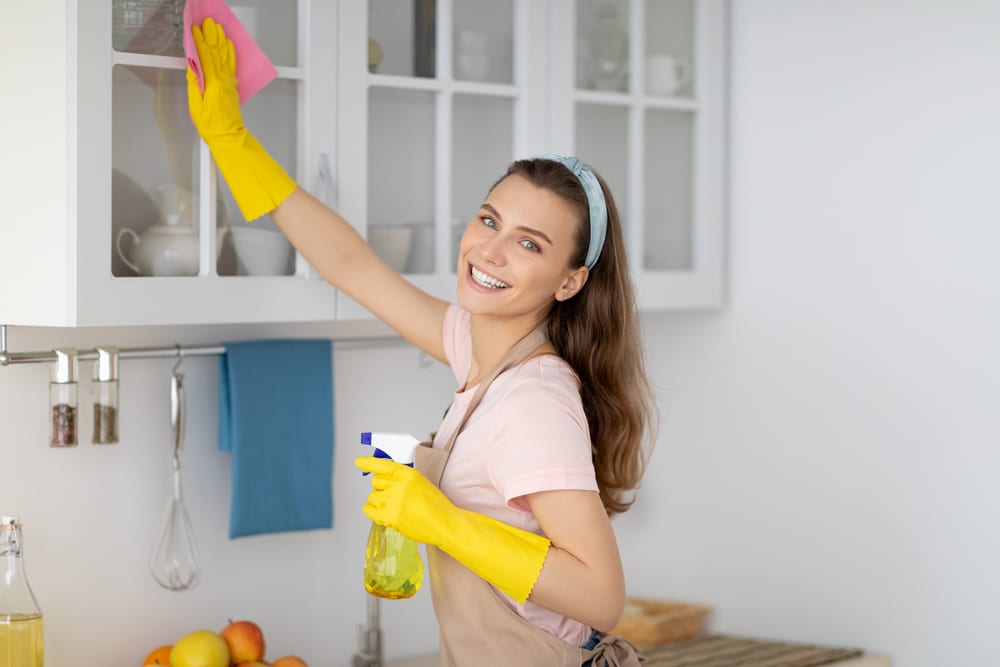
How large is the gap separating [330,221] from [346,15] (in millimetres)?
320

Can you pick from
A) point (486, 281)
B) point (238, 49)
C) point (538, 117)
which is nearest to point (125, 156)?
point (238, 49)

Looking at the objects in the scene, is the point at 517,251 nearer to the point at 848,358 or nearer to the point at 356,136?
the point at 356,136

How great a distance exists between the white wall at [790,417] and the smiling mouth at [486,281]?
621mm

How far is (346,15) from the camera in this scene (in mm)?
1885

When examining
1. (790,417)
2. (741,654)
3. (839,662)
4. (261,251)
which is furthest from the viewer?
(790,417)

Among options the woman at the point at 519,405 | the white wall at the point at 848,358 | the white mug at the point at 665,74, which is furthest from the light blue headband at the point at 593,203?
the white wall at the point at 848,358

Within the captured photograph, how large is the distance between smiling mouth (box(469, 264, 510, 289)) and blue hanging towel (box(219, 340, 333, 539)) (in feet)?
1.76

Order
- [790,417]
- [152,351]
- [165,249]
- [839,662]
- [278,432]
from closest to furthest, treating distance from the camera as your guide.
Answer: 1. [165,249]
2. [152,351]
3. [278,432]
4. [839,662]
5. [790,417]

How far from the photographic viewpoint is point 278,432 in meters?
2.07

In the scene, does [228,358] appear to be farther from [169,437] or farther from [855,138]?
[855,138]

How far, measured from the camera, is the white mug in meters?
2.38

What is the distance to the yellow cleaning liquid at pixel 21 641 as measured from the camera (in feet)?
5.64

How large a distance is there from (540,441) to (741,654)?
3.31 feet

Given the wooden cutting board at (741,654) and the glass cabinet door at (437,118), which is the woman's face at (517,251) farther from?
the wooden cutting board at (741,654)
